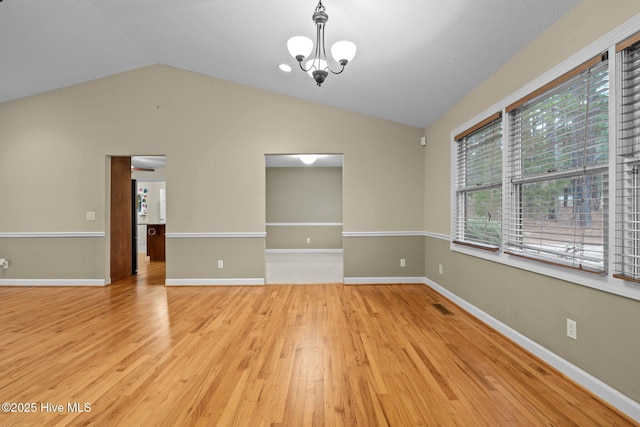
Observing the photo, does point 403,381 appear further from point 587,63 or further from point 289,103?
point 289,103

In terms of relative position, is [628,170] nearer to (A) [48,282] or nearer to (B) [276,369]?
(B) [276,369]

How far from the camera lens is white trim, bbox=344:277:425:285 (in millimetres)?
4656

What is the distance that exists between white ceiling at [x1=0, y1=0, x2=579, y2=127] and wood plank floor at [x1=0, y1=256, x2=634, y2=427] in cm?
244

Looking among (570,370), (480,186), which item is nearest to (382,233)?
(480,186)

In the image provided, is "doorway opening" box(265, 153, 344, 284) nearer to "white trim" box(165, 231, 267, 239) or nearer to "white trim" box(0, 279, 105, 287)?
"white trim" box(165, 231, 267, 239)

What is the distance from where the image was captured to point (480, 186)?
3.18m

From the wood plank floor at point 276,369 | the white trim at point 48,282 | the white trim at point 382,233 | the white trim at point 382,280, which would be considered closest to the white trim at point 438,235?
the white trim at point 382,233

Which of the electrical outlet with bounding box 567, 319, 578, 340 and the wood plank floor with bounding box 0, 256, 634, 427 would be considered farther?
the electrical outlet with bounding box 567, 319, 578, 340

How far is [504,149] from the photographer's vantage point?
2705mm

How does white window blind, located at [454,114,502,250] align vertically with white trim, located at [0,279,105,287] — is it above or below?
above

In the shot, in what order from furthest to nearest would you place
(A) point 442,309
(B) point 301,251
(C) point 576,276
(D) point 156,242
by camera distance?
(B) point 301,251 → (D) point 156,242 → (A) point 442,309 → (C) point 576,276

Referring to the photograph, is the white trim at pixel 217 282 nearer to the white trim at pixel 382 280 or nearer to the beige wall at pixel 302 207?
the white trim at pixel 382 280

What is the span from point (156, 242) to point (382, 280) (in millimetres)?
5066


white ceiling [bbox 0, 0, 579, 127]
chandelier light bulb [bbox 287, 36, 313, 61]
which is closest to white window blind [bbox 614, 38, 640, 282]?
white ceiling [bbox 0, 0, 579, 127]
